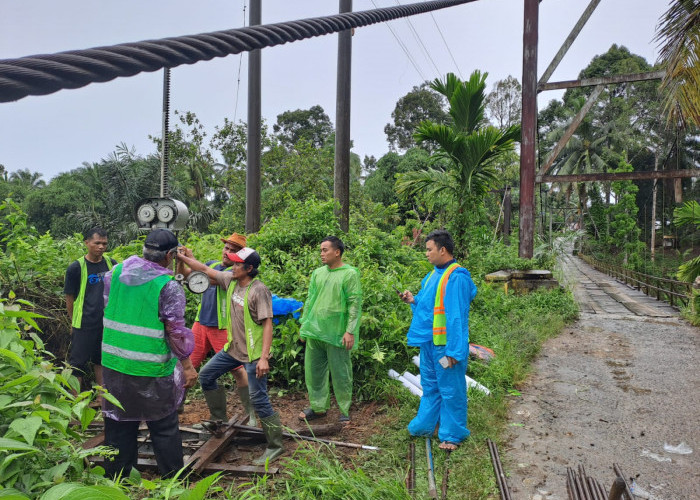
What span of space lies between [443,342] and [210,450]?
2.06 metres

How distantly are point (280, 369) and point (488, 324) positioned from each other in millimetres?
3742

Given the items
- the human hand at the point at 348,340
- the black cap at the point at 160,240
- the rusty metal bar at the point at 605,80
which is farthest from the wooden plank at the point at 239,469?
the rusty metal bar at the point at 605,80

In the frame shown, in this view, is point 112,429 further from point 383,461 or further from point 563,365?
point 563,365

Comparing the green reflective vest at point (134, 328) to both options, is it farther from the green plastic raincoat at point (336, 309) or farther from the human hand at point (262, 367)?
the green plastic raincoat at point (336, 309)

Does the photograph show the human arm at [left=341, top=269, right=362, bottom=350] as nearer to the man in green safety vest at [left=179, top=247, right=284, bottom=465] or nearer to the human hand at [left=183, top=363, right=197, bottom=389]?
the man in green safety vest at [left=179, top=247, right=284, bottom=465]

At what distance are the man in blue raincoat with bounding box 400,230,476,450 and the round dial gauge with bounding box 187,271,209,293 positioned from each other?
1.80 meters

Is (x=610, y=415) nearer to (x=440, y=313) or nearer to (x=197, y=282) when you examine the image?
(x=440, y=313)

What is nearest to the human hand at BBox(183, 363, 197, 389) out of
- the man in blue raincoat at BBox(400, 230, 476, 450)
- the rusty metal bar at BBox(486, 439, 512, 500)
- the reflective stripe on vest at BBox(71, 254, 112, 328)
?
the man in blue raincoat at BBox(400, 230, 476, 450)

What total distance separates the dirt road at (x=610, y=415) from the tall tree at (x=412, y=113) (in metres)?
30.3

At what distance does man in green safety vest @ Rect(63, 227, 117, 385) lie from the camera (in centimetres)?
478

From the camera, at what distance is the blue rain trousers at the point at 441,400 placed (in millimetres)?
4062

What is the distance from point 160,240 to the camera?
317 centimetres

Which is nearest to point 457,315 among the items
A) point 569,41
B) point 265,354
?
point 265,354

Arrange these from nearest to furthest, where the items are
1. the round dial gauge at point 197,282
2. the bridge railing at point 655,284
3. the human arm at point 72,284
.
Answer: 1. the round dial gauge at point 197,282
2. the human arm at point 72,284
3. the bridge railing at point 655,284
